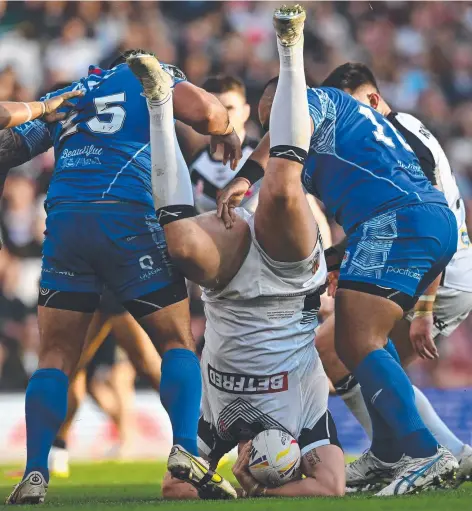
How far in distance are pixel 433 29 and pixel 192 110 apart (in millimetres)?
8642

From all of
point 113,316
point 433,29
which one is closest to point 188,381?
point 113,316

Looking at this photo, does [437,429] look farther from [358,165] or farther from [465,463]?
[358,165]

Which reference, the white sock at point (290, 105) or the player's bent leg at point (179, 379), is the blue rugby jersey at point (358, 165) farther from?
the player's bent leg at point (179, 379)

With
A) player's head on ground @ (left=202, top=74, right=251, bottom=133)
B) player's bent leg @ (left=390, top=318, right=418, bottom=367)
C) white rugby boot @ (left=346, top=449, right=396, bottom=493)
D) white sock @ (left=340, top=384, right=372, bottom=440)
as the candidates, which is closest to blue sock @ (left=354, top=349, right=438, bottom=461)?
white rugby boot @ (left=346, top=449, right=396, bottom=493)

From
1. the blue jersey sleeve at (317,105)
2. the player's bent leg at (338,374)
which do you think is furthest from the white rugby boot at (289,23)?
the player's bent leg at (338,374)

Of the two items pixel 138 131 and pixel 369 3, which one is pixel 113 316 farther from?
pixel 369 3

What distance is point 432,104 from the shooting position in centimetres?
1196

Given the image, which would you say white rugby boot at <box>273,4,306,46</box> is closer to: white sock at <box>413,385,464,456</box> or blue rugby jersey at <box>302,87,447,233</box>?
blue rugby jersey at <box>302,87,447,233</box>

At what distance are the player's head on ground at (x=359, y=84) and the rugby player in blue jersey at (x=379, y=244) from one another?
0.63 meters

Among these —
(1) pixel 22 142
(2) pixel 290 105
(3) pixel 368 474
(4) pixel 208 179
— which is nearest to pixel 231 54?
(4) pixel 208 179

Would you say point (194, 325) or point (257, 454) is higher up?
point (257, 454)

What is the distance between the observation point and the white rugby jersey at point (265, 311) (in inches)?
171

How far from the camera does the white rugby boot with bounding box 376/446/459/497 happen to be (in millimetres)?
4129

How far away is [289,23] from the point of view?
4.03 metres
